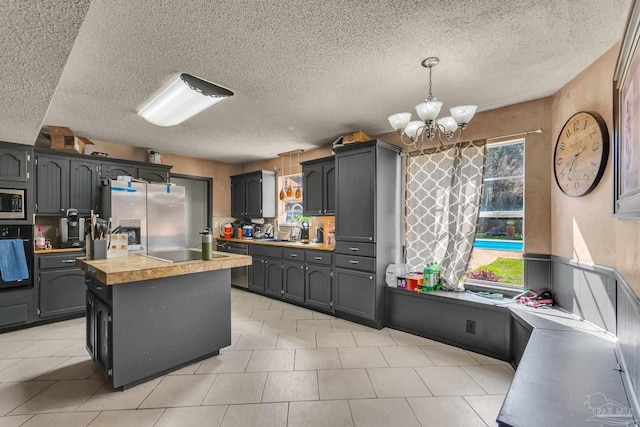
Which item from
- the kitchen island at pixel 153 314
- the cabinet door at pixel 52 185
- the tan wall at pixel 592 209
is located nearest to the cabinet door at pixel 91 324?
the kitchen island at pixel 153 314

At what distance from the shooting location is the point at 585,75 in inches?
89.1

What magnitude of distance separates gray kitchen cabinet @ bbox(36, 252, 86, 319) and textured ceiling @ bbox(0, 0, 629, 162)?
1.47m

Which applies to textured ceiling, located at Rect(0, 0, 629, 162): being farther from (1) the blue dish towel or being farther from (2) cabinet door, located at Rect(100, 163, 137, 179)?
(1) the blue dish towel

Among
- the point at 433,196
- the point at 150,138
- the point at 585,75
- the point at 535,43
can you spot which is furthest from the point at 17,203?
the point at 585,75

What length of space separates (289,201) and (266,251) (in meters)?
1.04

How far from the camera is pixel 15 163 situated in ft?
11.1

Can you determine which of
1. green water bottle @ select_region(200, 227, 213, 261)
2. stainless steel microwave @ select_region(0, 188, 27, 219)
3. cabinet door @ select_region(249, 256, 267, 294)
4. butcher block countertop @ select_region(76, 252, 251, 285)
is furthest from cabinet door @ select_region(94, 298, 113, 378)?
cabinet door @ select_region(249, 256, 267, 294)


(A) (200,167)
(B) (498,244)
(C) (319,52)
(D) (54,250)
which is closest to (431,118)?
(C) (319,52)

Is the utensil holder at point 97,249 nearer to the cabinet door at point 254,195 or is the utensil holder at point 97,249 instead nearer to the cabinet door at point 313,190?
the cabinet door at point 313,190

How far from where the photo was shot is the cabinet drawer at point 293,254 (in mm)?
4168

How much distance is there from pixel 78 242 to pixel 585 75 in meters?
5.81

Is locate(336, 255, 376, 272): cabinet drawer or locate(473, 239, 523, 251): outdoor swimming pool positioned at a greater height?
locate(473, 239, 523, 251): outdoor swimming pool

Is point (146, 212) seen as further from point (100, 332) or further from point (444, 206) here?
point (444, 206)

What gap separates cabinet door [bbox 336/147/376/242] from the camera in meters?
3.38
